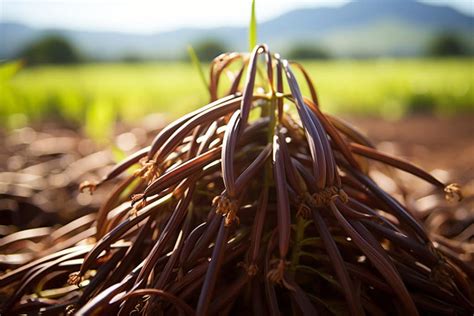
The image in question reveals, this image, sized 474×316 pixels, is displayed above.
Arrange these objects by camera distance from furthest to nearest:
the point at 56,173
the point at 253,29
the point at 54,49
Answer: the point at 54,49, the point at 56,173, the point at 253,29

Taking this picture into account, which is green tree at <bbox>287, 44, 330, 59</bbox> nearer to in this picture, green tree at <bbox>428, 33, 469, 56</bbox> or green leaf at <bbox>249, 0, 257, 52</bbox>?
green tree at <bbox>428, 33, 469, 56</bbox>

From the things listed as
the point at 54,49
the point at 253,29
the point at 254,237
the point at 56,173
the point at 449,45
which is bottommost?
the point at 449,45

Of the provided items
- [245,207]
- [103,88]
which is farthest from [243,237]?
[103,88]

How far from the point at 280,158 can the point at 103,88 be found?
20.9 feet

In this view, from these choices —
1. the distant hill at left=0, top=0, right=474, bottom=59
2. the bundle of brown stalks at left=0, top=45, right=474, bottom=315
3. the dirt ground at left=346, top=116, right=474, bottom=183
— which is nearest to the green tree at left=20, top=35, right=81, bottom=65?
the distant hill at left=0, top=0, right=474, bottom=59

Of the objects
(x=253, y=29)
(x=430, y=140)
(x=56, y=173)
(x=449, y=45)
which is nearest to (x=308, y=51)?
(x=449, y=45)

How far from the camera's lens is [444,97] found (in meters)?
6.85

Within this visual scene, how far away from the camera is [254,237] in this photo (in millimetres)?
603

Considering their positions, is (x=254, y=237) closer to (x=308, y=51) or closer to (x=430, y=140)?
(x=430, y=140)

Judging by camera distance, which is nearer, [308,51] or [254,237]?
[254,237]

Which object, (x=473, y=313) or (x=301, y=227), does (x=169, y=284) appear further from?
(x=473, y=313)

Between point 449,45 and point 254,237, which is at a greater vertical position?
point 254,237

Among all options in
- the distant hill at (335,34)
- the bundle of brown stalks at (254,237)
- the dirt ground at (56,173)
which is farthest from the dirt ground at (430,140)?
the distant hill at (335,34)

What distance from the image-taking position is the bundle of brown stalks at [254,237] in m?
0.61
